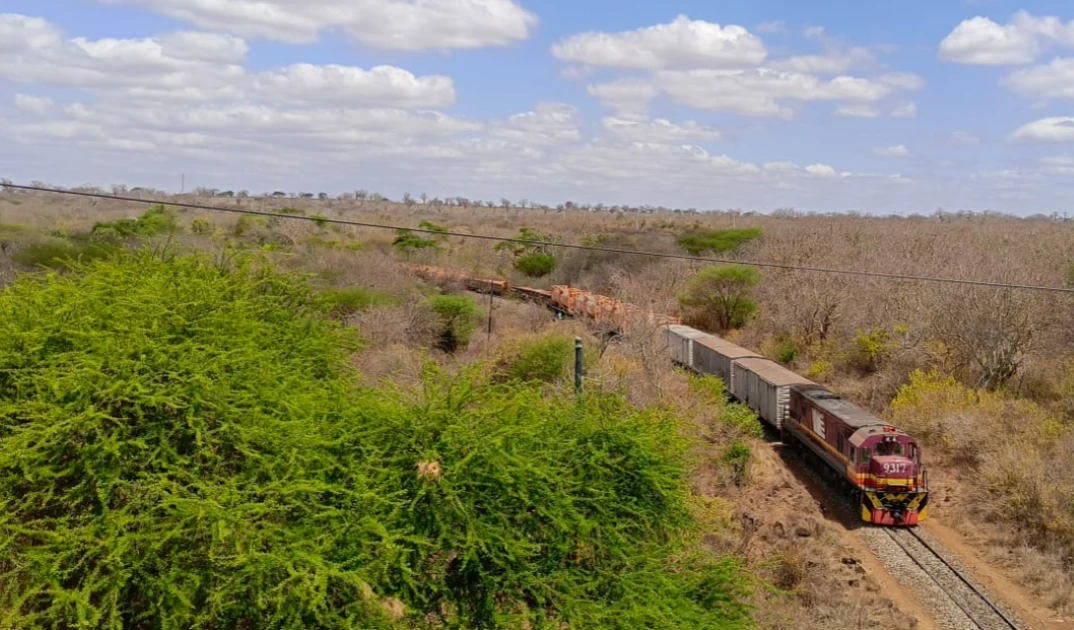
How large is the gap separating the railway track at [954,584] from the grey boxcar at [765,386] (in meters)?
7.57

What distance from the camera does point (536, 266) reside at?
69.4m

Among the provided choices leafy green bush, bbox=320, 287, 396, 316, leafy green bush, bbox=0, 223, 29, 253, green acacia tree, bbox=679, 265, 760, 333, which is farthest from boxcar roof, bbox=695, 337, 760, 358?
leafy green bush, bbox=0, 223, 29, 253

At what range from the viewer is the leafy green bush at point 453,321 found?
44188 millimetres

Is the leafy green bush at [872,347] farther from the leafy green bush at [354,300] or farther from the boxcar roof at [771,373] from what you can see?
the leafy green bush at [354,300]

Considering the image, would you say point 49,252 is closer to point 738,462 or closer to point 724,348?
point 724,348

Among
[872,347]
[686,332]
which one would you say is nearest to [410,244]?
[686,332]

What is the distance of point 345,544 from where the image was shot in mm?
13281

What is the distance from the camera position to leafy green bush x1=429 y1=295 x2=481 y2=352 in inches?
1740

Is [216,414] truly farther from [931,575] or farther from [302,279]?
[931,575]

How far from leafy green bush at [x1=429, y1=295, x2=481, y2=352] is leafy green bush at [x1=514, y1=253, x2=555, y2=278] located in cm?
2459

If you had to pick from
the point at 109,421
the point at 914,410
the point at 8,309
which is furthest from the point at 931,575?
the point at 8,309

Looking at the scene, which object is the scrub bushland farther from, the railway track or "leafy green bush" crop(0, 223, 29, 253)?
"leafy green bush" crop(0, 223, 29, 253)

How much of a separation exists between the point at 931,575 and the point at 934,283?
1892 cm

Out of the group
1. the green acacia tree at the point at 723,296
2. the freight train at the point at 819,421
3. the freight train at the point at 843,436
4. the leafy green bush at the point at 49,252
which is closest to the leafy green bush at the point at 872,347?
the freight train at the point at 819,421
